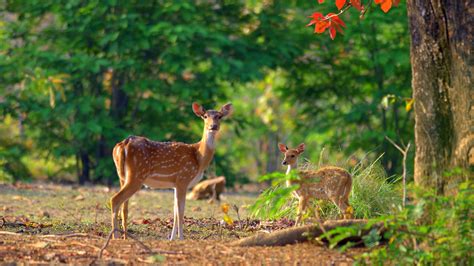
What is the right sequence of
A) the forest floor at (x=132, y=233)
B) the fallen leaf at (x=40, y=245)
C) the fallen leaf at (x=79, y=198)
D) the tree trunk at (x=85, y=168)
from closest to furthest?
the forest floor at (x=132, y=233)
the fallen leaf at (x=40, y=245)
the fallen leaf at (x=79, y=198)
the tree trunk at (x=85, y=168)

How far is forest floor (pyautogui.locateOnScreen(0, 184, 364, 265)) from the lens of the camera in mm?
7895

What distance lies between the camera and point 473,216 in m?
7.48

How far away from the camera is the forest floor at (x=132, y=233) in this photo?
7895 mm

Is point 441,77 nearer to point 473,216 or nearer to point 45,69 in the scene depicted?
point 473,216

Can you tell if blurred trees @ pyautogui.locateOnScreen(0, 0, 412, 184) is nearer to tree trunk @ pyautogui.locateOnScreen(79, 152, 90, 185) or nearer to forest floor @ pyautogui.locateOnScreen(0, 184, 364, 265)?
tree trunk @ pyautogui.locateOnScreen(79, 152, 90, 185)

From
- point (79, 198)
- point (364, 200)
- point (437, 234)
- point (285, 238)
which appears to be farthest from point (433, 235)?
point (79, 198)

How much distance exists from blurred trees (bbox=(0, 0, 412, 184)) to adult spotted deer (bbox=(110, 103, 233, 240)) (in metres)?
8.94

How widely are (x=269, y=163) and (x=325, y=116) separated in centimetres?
428

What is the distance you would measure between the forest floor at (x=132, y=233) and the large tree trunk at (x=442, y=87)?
3.66 feet

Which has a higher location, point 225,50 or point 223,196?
point 225,50

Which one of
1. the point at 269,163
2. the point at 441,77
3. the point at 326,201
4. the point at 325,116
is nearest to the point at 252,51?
the point at 325,116

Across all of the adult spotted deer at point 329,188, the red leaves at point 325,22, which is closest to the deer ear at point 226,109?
the adult spotted deer at point 329,188

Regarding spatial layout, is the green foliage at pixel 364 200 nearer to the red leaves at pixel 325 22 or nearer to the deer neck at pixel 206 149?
the deer neck at pixel 206 149

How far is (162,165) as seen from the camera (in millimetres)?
9828
